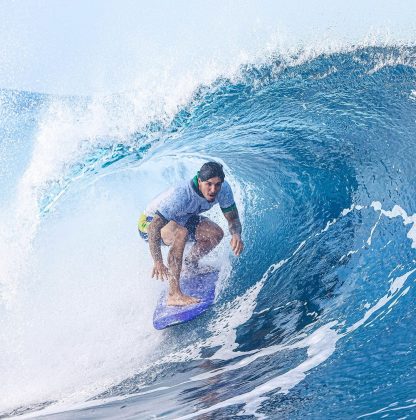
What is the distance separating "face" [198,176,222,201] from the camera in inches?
164

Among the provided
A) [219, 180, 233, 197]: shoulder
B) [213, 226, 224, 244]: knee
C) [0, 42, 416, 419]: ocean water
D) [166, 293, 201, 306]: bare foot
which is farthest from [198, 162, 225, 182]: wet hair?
[0, 42, 416, 419]: ocean water

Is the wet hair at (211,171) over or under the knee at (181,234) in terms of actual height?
over

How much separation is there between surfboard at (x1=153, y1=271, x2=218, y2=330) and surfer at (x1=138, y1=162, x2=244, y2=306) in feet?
0.23

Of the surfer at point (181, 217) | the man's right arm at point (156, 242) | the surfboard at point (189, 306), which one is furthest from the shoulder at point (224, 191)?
the surfboard at point (189, 306)

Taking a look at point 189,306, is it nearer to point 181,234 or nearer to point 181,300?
point 181,300

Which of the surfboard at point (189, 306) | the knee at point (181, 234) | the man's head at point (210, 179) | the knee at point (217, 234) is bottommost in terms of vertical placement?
the surfboard at point (189, 306)

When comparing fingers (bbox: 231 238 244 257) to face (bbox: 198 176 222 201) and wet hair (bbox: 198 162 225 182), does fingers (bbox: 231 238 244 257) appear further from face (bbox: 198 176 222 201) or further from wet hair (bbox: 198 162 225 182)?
wet hair (bbox: 198 162 225 182)

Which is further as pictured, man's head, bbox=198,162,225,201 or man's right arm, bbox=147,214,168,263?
man's right arm, bbox=147,214,168,263

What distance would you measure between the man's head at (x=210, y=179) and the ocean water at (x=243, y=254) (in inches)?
42.6

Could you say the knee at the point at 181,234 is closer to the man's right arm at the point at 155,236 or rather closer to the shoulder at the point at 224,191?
the man's right arm at the point at 155,236

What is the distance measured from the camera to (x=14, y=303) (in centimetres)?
571

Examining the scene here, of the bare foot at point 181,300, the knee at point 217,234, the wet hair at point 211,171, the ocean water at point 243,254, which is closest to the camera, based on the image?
the ocean water at point 243,254

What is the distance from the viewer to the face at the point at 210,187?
4.16m

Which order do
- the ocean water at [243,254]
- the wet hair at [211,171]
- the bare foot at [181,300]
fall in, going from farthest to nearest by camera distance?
the bare foot at [181,300] → the wet hair at [211,171] → the ocean water at [243,254]
